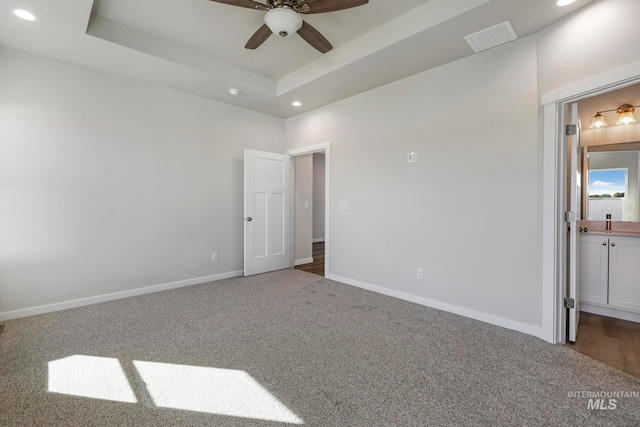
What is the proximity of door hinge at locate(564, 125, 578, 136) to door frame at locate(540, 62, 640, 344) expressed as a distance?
70 mm

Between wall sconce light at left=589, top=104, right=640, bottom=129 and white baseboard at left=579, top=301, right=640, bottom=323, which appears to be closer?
white baseboard at left=579, top=301, right=640, bottom=323

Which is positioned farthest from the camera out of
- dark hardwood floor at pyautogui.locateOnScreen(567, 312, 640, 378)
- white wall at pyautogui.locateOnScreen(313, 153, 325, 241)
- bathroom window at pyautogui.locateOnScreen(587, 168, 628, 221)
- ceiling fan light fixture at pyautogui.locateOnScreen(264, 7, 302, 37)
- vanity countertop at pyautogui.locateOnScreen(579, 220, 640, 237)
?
white wall at pyautogui.locateOnScreen(313, 153, 325, 241)

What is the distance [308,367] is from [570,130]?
9.33 feet

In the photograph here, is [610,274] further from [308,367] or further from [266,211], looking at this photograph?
[266,211]

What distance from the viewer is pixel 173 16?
8.79 ft

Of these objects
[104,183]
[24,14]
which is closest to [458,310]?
[104,183]

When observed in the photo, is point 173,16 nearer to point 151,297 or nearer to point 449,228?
point 151,297

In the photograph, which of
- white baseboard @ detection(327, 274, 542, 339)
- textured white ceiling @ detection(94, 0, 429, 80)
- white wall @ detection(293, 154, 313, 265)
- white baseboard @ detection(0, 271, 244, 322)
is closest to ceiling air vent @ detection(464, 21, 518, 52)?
textured white ceiling @ detection(94, 0, 429, 80)

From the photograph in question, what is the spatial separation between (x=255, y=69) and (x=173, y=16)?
3.83 feet

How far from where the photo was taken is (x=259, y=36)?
256 cm

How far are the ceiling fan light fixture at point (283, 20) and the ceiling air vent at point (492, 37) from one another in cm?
154

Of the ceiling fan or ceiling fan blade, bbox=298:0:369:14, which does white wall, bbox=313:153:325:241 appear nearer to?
the ceiling fan

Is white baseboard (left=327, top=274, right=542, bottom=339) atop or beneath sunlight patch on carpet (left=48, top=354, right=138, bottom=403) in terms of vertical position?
atop

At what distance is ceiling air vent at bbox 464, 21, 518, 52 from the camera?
7.89 feet
